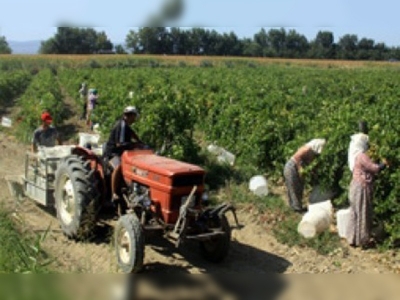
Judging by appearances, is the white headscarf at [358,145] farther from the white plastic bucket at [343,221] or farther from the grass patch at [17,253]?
the grass patch at [17,253]

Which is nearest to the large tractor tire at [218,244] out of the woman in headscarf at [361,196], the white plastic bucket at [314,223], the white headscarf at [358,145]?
the white plastic bucket at [314,223]

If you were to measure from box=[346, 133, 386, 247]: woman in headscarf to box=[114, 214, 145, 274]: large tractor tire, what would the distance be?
10.2ft

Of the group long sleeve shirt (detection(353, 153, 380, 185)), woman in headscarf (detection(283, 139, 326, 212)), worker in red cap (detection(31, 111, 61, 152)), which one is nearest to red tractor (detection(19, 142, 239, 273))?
worker in red cap (detection(31, 111, 61, 152))

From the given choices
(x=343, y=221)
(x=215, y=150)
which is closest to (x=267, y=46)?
(x=215, y=150)

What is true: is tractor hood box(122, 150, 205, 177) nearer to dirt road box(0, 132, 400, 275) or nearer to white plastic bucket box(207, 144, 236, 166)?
dirt road box(0, 132, 400, 275)

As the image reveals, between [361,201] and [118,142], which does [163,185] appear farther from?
[361,201]

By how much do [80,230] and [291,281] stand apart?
5318 mm

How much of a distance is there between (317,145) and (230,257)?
118 inches

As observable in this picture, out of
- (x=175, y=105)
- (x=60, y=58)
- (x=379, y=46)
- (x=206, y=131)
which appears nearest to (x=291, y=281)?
(x=175, y=105)

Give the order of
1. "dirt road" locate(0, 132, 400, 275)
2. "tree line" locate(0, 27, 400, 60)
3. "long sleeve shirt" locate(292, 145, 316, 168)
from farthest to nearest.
Answer: 1. "tree line" locate(0, 27, 400, 60)
2. "long sleeve shirt" locate(292, 145, 316, 168)
3. "dirt road" locate(0, 132, 400, 275)

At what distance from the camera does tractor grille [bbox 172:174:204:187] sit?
6.05 metres

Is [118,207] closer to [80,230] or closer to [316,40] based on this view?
[80,230]

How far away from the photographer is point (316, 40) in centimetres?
8125

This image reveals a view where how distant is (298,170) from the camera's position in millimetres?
9164
